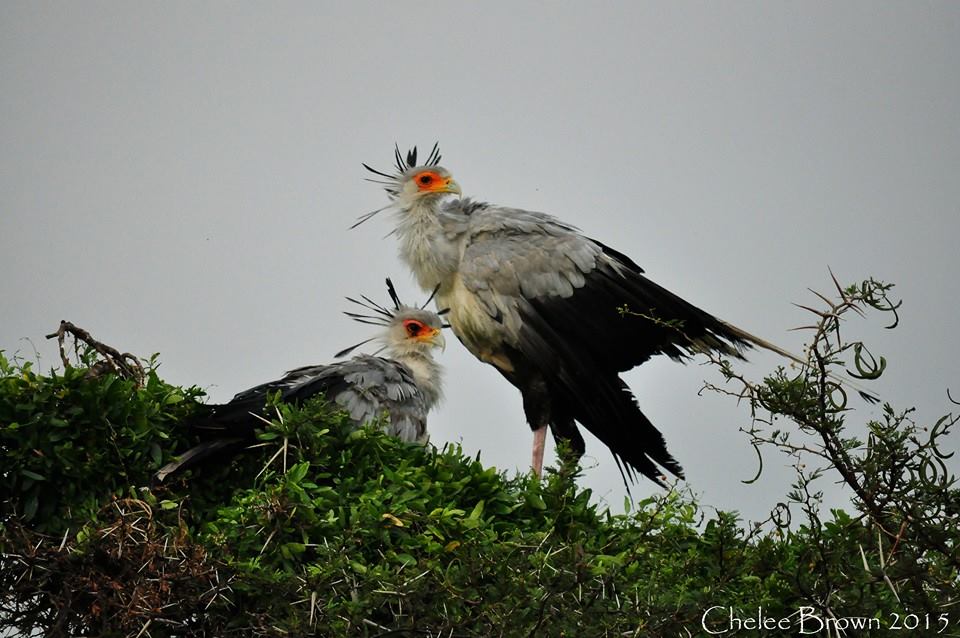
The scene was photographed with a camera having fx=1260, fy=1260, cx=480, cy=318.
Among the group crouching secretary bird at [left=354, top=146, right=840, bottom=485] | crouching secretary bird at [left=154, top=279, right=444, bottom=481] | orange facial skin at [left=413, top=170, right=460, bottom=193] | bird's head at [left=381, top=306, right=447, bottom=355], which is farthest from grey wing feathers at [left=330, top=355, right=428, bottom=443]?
orange facial skin at [left=413, top=170, right=460, bottom=193]

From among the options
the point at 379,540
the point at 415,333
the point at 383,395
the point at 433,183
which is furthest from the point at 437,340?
the point at 379,540

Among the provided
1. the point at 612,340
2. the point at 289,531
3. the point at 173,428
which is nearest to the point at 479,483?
the point at 289,531

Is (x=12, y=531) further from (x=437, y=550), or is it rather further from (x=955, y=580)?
(x=955, y=580)

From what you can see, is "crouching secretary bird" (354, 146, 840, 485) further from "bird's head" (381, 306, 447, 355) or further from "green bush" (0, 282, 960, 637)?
"green bush" (0, 282, 960, 637)

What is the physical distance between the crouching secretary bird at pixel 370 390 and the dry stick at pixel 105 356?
Result: 0.35 m

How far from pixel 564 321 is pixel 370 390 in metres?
1.19

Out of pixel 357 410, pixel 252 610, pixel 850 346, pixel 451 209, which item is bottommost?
pixel 252 610

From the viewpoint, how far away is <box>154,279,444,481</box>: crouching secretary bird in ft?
12.4

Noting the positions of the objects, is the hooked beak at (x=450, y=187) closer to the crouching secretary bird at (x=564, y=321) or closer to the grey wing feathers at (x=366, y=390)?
the crouching secretary bird at (x=564, y=321)

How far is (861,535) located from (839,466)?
0.72 ft

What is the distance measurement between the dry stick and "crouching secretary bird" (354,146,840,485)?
1762 mm

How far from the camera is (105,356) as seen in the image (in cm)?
406

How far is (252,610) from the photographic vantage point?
317 centimetres

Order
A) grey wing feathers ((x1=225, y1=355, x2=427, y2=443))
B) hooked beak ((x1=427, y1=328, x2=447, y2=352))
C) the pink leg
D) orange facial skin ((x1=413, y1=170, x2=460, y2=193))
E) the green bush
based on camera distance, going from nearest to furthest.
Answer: the green bush, grey wing feathers ((x1=225, y1=355, x2=427, y2=443)), hooked beak ((x1=427, y1=328, x2=447, y2=352)), the pink leg, orange facial skin ((x1=413, y1=170, x2=460, y2=193))
